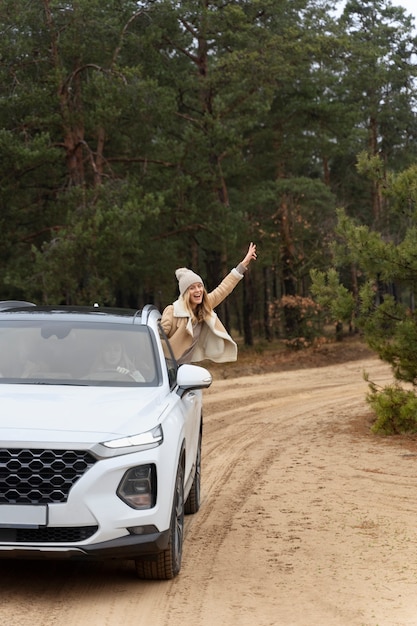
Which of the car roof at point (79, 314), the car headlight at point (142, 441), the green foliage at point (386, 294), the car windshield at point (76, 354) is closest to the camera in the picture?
the car headlight at point (142, 441)

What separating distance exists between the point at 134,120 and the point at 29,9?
15.3 feet

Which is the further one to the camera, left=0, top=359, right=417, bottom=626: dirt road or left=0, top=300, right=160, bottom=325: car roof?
left=0, top=300, right=160, bottom=325: car roof

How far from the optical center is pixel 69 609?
6465 mm

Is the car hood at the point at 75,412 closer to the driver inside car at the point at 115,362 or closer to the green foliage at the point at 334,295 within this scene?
the driver inside car at the point at 115,362

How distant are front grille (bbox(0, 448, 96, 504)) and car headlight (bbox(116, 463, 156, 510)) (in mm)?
272

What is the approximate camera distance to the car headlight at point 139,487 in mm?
6535

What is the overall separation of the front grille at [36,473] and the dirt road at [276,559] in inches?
26.8

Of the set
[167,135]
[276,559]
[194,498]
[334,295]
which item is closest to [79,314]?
[194,498]

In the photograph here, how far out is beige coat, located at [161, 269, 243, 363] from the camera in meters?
10.2

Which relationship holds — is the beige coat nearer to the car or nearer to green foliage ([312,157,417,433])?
the car

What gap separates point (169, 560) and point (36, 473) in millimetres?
1174

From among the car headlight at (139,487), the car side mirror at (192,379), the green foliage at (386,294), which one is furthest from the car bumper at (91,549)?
the green foliage at (386,294)

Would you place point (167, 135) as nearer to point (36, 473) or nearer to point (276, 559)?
point (276, 559)

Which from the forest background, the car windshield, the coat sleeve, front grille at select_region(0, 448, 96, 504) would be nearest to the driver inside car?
the car windshield
